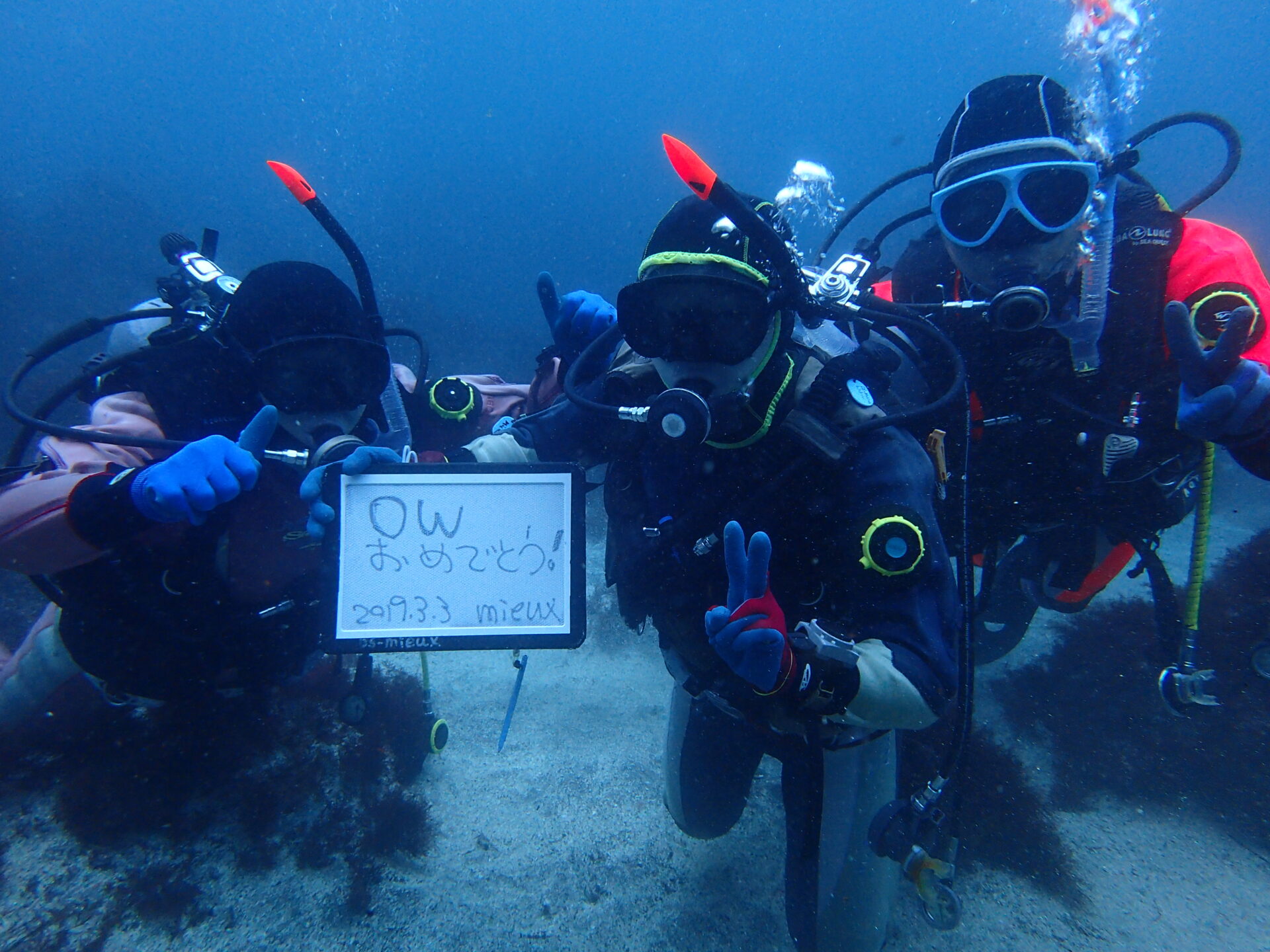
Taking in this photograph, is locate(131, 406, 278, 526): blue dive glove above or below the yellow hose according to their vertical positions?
above

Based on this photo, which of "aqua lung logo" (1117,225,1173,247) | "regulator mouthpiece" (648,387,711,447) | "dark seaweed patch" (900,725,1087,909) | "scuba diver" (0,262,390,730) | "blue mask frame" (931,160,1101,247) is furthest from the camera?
"dark seaweed patch" (900,725,1087,909)

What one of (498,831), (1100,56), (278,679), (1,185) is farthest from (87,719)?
(1,185)

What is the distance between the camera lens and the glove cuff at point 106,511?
2.11 m

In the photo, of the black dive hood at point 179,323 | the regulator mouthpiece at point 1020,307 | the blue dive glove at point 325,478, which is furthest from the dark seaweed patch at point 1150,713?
the black dive hood at point 179,323

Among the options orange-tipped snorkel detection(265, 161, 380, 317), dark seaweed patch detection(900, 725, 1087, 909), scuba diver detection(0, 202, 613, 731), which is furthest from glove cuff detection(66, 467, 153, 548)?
dark seaweed patch detection(900, 725, 1087, 909)

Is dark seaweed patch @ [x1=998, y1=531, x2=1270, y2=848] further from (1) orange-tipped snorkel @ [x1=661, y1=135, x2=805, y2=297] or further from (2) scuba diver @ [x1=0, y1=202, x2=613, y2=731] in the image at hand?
(2) scuba diver @ [x1=0, y1=202, x2=613, y2=731]

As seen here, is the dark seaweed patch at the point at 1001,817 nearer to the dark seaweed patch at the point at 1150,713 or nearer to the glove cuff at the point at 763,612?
the dark seaweed patch at the point at 1150,713

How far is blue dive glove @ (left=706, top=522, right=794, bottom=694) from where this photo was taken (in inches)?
70.7

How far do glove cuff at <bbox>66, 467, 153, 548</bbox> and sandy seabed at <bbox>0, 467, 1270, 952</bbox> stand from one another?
209 centimetres

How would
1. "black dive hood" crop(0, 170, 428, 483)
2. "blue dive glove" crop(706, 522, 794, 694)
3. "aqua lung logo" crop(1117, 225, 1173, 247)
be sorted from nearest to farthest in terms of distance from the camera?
1. "blue dive glove" crop(706, 522, 794, 694)
2. "black dive hood" crop(0, 170, 428, 483)
3. "aqua lung logo" crop(1117, 225, 1173, 247)

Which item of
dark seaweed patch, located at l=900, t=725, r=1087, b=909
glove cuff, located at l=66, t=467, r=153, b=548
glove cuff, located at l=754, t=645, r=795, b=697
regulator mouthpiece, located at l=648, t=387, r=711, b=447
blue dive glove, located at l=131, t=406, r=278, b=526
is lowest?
dark seaweed patch, located at l=900, t=725, r=1087, b=909

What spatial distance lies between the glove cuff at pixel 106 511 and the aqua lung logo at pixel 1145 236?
16.1 feet

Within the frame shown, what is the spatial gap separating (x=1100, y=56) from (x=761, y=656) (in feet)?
16.9

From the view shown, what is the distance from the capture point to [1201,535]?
3195 millimetres
